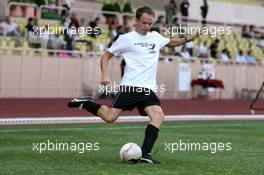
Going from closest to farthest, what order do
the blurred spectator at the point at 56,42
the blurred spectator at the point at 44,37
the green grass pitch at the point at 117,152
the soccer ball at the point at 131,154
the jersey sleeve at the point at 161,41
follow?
the green grass pitch at the point at 117,152 → the soccer ball at the point at 131,154 → the jersey sleeve at the point at 161,41 → the blurred spectator at the point at 44,37 → the blurred spectator at the point at 56,42

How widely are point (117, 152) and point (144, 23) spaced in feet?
6.69

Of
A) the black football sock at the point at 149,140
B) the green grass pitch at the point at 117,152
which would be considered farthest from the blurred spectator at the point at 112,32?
the black football sock at the point at 149,140

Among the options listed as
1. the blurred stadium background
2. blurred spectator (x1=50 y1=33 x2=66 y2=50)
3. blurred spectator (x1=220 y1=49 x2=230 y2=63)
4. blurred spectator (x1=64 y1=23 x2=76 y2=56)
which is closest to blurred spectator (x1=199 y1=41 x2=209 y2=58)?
the blurred stadium background

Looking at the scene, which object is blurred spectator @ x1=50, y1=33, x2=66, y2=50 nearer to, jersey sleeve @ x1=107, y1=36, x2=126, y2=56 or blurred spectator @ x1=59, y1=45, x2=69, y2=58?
blurred spectator @ x1=59, y1=45, x2=69, y2=58

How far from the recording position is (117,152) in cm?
1034

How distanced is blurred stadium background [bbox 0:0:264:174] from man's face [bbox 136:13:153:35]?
1.71m

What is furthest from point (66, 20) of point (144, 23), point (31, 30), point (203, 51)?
point (144, 23)

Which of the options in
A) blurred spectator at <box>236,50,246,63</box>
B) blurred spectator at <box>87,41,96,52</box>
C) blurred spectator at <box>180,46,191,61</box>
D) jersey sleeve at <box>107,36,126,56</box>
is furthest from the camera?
blurred spectator at <box>236,50,246,63</box>

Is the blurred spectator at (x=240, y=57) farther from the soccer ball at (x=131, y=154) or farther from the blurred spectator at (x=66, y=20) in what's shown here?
the soccer ball at (x=131, y=154)

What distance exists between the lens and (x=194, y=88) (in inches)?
1149

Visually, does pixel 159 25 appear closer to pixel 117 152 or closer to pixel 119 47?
pixel 117 152

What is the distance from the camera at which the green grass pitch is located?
8430 mm

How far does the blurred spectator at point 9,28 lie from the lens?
2362cm

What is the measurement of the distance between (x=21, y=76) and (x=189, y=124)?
8.73 m
